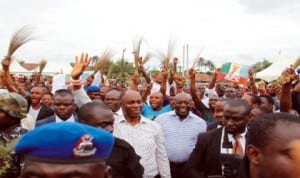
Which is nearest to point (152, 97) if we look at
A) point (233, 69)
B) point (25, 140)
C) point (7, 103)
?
point (7, 103)

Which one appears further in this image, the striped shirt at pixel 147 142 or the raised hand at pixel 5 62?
the raised hand at pixel 5 62

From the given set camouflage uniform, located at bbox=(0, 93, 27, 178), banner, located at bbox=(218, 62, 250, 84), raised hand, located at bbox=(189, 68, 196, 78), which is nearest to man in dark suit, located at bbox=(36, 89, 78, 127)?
camouflage uniform, located at bbox=(0, 93, 27, 178)

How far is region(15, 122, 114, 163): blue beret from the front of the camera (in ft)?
5.69

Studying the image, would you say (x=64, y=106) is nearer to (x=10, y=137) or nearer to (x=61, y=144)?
(x=10, y=137)

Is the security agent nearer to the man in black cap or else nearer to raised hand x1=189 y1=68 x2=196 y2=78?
the man in black cap

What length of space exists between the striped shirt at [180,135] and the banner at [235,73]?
7.85m

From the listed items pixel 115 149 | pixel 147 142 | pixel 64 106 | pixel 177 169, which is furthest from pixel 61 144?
pixel 177 169

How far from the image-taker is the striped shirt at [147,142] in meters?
5.33

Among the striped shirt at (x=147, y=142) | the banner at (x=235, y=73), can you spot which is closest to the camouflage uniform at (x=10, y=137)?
the striped shirt at (x=147, y=142)

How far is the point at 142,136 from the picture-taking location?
5375mm

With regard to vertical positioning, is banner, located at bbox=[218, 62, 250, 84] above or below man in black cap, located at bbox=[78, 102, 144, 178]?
above

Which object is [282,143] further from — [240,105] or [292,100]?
[292,100]

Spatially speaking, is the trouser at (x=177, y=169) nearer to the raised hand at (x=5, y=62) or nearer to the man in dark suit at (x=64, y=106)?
the man in dark suit at (x=64, y=106)

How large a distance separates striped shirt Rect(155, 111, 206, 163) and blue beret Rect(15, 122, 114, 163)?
4471mm
